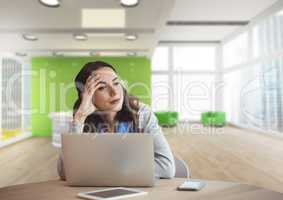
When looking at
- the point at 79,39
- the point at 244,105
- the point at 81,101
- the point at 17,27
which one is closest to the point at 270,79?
the point at 244,105

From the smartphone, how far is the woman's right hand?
2.26ft

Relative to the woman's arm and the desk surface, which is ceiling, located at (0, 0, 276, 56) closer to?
the woman's arm

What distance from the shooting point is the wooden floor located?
4949 millimetres

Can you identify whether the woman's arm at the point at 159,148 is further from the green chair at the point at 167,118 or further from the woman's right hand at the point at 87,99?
the green chair at the point at 167,118

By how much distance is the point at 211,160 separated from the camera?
20.7ft

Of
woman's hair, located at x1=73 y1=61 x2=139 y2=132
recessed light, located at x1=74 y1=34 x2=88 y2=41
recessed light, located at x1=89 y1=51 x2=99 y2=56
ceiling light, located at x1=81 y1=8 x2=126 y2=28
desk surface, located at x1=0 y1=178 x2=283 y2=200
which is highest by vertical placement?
ceiling light, located at x1=81 y1=8 x2=126 y2=28

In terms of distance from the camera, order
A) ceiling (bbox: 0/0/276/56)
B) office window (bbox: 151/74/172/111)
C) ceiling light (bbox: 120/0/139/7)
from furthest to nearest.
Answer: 1. office window (bbox: 151/74/172/111)
2. ceiling (bbox: 0/0/276/56)
3. ceiling light (bbox: 120/0/139/7)

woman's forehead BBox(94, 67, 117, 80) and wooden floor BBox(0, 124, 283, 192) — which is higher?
woman's forehead BBox(94, 67, 117, 80)

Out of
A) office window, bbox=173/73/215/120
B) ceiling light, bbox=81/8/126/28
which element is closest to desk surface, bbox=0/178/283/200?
ceiling light, bbox=81/8/126/28

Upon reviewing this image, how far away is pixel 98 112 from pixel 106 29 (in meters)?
4.96

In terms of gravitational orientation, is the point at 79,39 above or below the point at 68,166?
above

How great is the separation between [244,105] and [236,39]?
262 centimetres

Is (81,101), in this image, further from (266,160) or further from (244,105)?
(244,105)

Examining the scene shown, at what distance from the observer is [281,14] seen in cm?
955
